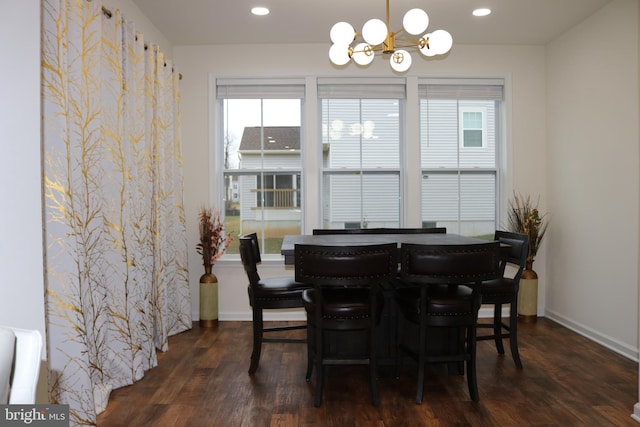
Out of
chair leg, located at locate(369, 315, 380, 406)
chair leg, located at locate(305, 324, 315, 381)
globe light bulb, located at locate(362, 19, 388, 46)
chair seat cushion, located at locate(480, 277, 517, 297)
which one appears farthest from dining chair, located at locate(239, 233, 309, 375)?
globe light bulb, located at locate(362, 19, 388, 46)

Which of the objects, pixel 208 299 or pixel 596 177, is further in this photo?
pixel 208 299

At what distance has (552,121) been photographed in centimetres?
514

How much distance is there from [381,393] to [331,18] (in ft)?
10.3

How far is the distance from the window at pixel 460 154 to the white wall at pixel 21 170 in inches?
148

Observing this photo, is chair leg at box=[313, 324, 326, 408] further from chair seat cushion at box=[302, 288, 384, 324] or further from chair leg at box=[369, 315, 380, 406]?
chair leg at box=[369, 315, 380, 406]

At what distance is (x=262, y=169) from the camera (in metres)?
5.33

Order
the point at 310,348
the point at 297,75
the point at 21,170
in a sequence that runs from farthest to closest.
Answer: the point at 297,75
the point at 310,348
the point at 21,170

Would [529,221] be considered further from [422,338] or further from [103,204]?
[103,204]

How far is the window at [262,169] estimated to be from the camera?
5328mm

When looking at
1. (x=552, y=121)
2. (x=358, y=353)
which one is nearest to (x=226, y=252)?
(x=358, y=353)

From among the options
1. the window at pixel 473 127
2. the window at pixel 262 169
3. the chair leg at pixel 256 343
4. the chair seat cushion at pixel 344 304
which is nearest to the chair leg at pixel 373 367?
the chair seat cushion at pixel 344 304

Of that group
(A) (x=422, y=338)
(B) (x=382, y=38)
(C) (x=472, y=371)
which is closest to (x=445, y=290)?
(A) (x=422, y=338)

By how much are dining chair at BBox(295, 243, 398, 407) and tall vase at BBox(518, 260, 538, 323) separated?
2452 millimetres

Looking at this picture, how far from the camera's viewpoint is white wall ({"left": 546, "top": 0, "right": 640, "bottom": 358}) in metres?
3.96
